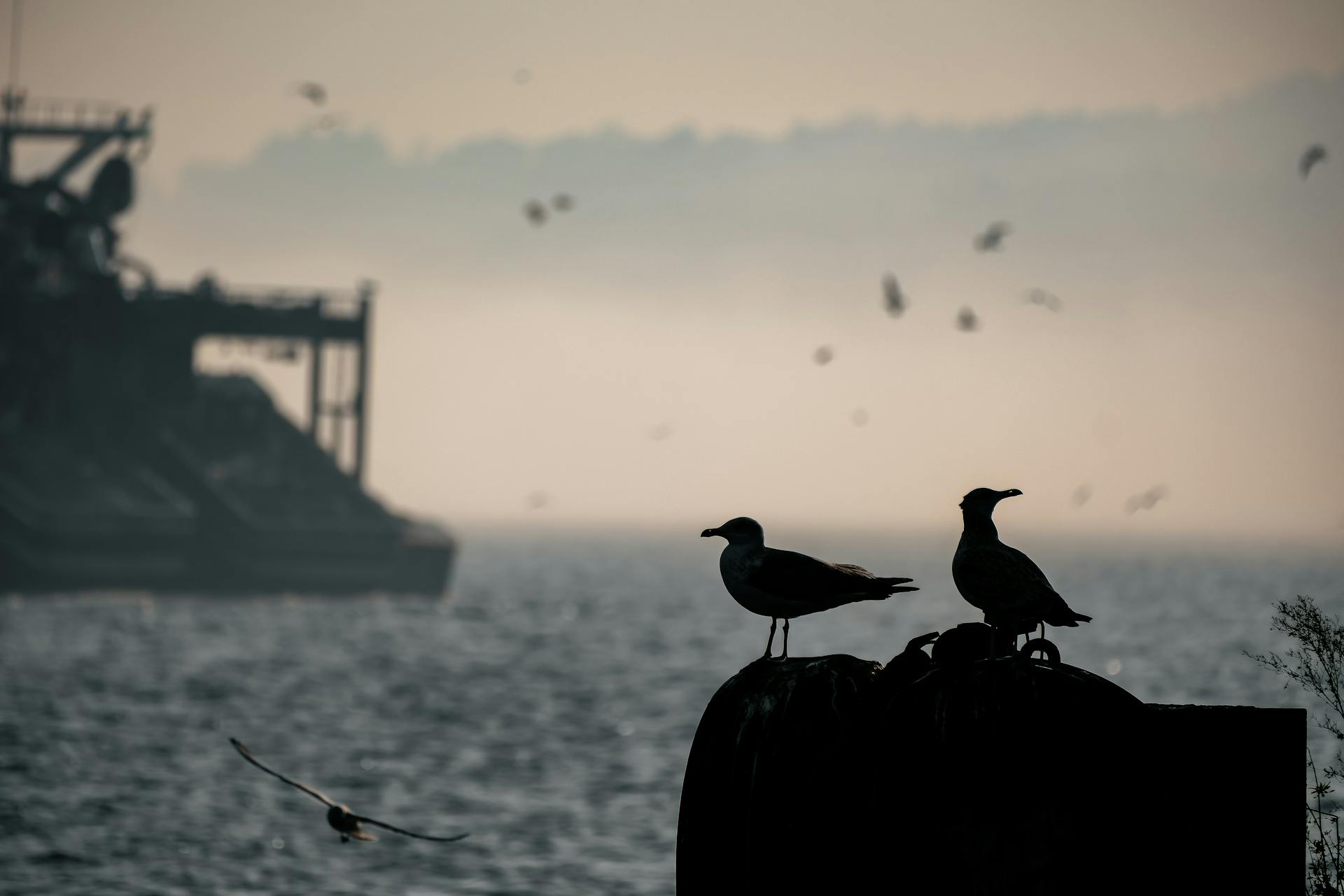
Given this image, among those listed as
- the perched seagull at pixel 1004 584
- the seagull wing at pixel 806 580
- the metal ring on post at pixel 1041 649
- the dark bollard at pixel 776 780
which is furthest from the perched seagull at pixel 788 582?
the metal ring on post at pixel 1041 649

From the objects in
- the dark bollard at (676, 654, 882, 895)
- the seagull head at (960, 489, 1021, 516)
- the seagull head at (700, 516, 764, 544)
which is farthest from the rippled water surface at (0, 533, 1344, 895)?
the seagull head at (960, 489, 1021, 516)

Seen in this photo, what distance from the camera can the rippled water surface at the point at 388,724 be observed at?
24266 mm

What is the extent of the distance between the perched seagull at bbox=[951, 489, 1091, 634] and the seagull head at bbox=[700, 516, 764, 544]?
1009mm

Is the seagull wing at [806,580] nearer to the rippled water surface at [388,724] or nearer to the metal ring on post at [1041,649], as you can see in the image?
the metal ring on post at [1041,649]

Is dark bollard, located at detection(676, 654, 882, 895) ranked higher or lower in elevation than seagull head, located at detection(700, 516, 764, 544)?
lower

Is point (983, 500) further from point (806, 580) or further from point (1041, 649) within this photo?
point (806, 580)

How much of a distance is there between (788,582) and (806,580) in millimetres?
77

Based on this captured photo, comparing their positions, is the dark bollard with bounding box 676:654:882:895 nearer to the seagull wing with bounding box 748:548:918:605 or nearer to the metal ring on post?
the seagull wing with bounding box 748:548:918:605

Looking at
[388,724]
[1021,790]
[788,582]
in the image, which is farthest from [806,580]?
[388,724]

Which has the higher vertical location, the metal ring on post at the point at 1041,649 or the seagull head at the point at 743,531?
the seagull head at the point at 743,531

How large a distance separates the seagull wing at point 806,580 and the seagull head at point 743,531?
0.48 feet

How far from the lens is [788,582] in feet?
20.3

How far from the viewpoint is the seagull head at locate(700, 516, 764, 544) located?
6395 millimetres

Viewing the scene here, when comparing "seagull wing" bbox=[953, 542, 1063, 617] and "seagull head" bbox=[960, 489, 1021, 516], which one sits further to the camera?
"seagull head" bbox=[960, 489, 1021, 516]
